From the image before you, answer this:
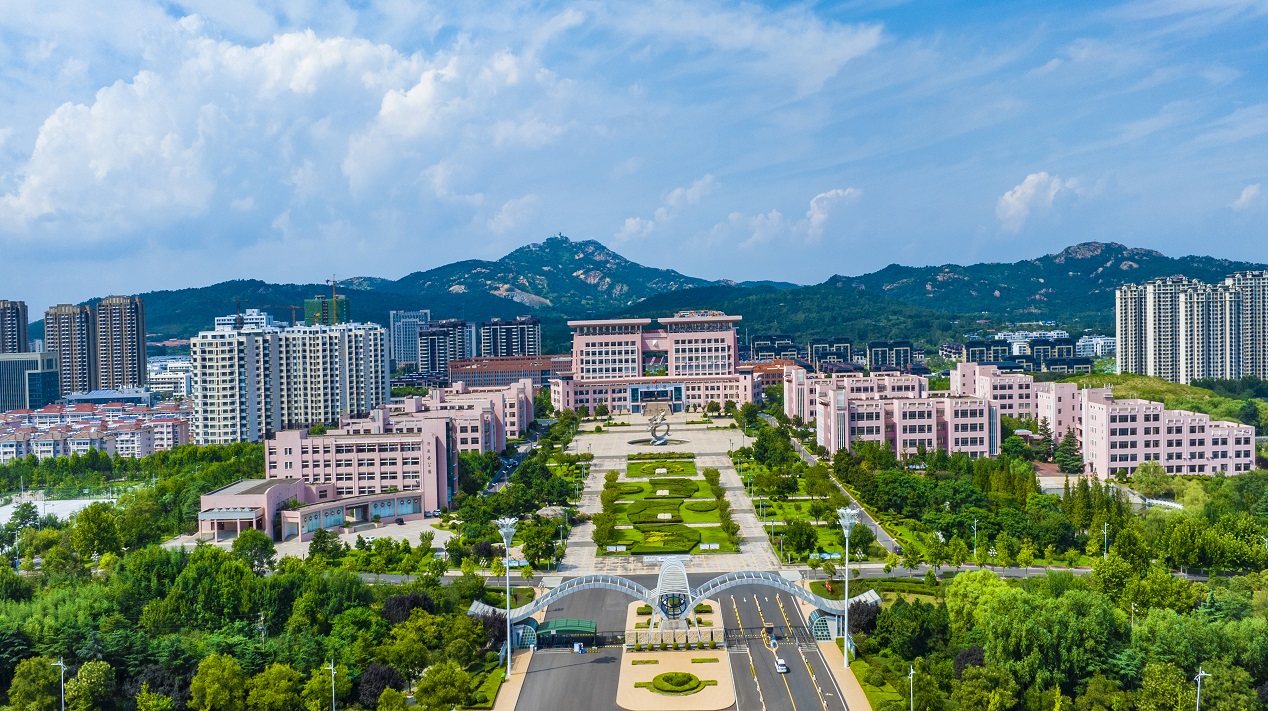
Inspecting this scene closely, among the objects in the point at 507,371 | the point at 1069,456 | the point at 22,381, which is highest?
the point at 22,381

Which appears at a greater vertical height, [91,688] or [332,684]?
Answer: [332,684]

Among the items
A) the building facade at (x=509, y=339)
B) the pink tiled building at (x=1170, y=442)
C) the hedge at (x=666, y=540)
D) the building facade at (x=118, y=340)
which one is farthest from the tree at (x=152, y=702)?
Result: the building facade at (x=509, y=339)

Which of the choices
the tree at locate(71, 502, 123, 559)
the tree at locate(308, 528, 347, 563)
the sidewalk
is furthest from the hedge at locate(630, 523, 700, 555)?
the tree at locate(71, 502, 123, 559)

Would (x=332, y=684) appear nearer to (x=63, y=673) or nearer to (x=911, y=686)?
(x=63, y=673)

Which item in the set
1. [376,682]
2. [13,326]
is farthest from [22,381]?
[376,682]

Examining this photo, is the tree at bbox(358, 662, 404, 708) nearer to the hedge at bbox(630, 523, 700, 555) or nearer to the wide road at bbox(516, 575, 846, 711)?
the wide road at bbox(516, 575, 846, 711)

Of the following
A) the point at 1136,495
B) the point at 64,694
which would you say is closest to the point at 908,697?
the point at 64,694
